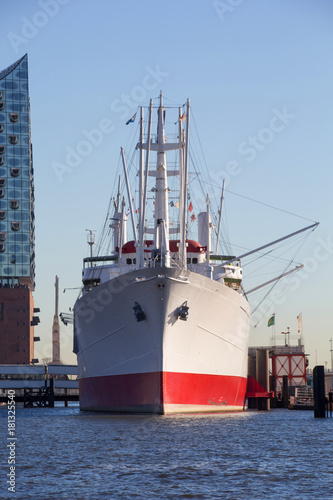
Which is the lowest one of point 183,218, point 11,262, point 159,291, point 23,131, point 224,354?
point 224,354

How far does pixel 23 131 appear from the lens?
525 ft

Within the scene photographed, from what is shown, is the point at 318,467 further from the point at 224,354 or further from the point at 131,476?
the point at 224,354

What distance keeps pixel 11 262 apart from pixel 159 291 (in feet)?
376

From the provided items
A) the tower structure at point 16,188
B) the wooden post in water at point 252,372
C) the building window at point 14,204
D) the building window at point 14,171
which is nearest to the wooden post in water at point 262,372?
the wooden post in water at point 252,372

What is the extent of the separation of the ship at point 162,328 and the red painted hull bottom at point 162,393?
6cm

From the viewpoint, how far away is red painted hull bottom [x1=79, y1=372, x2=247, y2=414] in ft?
145

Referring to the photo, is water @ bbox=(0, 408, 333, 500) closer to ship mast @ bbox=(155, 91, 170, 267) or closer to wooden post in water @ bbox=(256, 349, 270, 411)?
ship mast @ bbox=(155, 91, 170, 267)

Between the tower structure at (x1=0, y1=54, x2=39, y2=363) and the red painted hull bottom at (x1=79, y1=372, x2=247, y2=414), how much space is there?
99639 millimetres

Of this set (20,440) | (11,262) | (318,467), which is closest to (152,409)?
(20,440)

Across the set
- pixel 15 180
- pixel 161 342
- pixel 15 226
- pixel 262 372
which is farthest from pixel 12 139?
pixel 161 342

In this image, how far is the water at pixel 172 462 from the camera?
70.3 feet

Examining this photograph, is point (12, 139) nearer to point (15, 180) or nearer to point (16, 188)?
point (15, 180)

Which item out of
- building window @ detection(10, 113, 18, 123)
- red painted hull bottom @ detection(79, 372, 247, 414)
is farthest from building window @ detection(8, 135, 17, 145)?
red painted hull bottom @ detection(79, 372, 247, 414)

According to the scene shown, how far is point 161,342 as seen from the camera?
1743 inches
